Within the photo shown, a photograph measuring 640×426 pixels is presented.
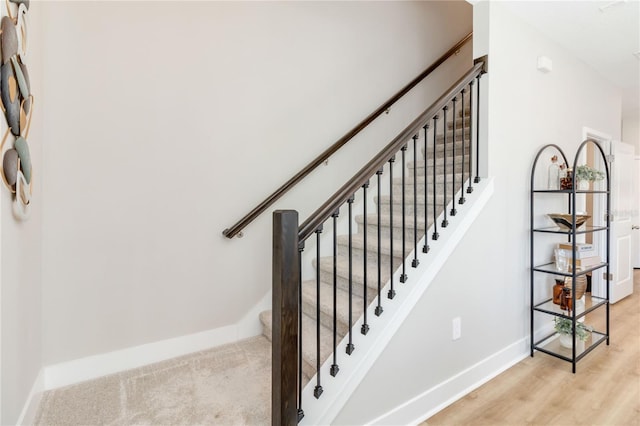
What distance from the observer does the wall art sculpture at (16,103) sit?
4.09ft

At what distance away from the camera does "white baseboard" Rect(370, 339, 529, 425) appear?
5.95 ft

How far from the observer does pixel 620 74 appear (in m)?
3.50

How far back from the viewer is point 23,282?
5.10 ft

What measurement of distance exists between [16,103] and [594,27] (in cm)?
364

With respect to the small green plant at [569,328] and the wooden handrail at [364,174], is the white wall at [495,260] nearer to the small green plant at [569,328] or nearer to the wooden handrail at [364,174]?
the small green plant at [569,328]

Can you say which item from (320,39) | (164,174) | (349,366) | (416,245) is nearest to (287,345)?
(349,366)

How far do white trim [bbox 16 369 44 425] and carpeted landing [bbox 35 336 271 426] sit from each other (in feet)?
0.10

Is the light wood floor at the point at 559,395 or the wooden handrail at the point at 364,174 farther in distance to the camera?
the light wood floor at the point at 559,395

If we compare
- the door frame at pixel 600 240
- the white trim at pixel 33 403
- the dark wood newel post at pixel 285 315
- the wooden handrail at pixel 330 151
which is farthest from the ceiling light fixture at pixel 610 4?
the white trim at pixel 33 403

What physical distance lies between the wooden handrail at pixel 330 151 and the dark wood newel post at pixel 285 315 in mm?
1058

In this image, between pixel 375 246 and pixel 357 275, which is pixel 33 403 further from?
pixel 375 246

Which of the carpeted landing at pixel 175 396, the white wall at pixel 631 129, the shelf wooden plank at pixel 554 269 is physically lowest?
the carpeted landing at pixel 175 396

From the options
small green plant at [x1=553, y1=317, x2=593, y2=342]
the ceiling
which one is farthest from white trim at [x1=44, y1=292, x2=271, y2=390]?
the ceiling

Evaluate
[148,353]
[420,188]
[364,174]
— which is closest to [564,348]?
[420,188]
